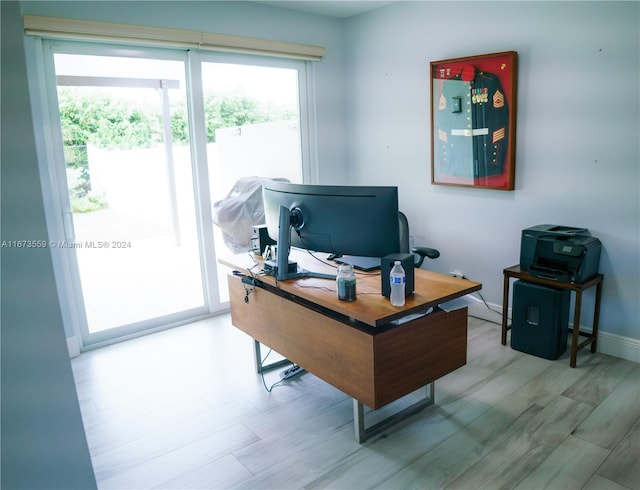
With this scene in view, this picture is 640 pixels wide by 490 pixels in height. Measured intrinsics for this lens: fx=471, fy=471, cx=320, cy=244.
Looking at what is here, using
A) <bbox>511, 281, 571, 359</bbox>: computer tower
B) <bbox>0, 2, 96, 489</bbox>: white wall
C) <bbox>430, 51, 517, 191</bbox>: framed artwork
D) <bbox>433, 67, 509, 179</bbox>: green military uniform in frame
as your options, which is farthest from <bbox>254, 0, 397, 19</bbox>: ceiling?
<bbox>0, 2, 96, 489</bbox>: white wall

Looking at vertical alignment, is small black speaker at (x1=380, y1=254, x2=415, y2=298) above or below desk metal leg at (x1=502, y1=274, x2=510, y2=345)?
above

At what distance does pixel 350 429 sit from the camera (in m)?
2.48

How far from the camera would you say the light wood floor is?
2131mm

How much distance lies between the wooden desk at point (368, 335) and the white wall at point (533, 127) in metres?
1.37

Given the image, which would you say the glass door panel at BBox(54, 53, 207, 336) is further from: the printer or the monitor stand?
the printer

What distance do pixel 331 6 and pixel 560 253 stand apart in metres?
2.87

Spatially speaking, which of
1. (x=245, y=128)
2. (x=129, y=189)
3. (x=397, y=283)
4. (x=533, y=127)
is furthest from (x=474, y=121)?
(x=129, y=189)

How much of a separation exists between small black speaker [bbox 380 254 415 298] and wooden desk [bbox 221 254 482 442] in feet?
0.14

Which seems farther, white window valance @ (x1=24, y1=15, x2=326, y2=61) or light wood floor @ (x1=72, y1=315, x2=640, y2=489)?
white window valance @ (x1=24, y1=15, x2=326, y2=61)

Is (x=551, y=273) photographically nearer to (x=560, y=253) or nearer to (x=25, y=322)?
(x=560, y=253)

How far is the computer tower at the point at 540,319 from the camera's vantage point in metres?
3.05

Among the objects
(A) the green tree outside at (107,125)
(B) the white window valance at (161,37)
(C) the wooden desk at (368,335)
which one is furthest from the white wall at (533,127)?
(A) the green tree outside at (107,125)

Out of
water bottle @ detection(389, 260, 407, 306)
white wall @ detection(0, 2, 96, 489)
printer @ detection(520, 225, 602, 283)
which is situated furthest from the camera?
printer @ detection(520, 225, 602, 283)

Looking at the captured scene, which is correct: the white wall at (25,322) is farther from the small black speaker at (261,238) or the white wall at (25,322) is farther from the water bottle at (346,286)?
the small black speaker at (261,238)
